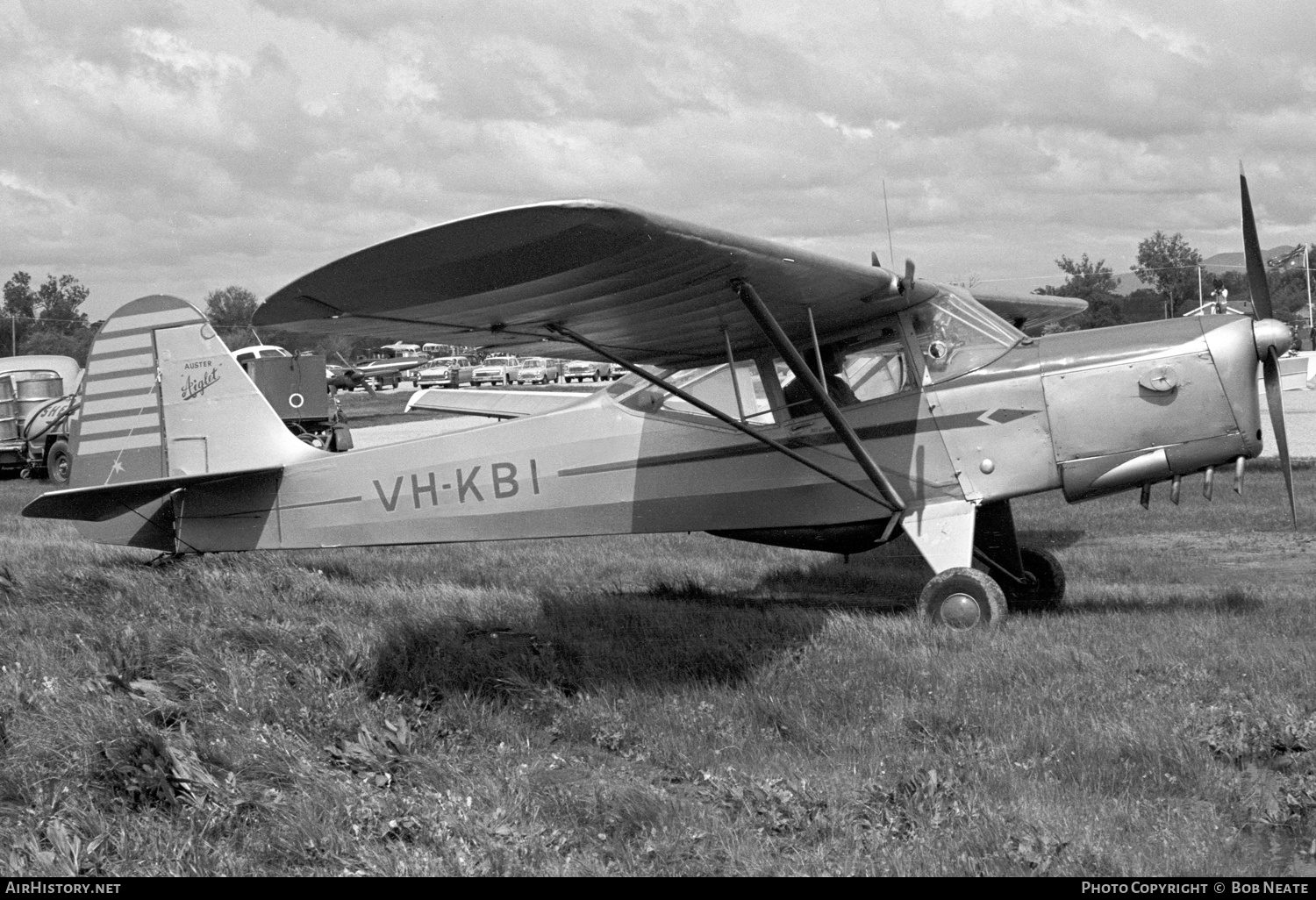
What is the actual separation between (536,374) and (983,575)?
53443mm

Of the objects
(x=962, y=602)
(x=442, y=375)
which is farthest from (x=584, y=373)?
(x=962, y=602)

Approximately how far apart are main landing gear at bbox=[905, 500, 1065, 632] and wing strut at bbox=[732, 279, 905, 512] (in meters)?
0.32

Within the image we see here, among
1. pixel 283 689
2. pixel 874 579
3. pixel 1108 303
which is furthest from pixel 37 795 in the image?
pixel 1108 303

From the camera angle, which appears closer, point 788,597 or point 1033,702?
point 1033,702

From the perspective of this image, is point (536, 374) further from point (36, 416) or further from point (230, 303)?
point (230, 303)

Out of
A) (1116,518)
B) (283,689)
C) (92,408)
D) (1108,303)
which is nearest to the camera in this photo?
(283,689)

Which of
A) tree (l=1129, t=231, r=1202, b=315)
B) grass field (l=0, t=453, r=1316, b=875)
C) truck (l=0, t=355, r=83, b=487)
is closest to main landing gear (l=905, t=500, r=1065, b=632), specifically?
grass field (l=0, t=453, r=1316, b=875)

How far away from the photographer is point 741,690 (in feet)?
18.1

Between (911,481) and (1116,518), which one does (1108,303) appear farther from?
(911,481)

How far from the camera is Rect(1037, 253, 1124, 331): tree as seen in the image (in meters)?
53.8

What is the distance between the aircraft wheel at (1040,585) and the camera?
7887 millimetres

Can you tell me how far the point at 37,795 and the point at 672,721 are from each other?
249cm

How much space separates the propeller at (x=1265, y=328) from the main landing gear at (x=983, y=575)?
1.61m

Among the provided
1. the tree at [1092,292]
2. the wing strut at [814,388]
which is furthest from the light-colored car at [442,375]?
the wing strut at [814,388]
